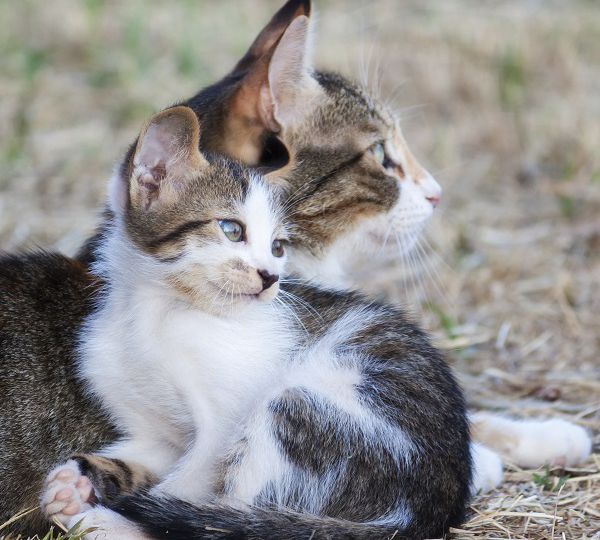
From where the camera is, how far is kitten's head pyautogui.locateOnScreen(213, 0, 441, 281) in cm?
371

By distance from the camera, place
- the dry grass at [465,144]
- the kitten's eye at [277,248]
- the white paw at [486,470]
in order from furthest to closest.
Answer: the dry grass at [465,144]
the white paw at [486,470]
the kitten's eye at [277,248]

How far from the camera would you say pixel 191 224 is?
3.14 m

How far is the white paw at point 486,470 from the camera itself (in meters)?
3.53

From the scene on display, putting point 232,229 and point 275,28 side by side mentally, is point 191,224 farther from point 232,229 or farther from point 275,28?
point 275,28

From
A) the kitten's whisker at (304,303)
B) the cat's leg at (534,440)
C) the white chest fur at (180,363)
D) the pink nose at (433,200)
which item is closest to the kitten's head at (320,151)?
the pink nose at (433,200)

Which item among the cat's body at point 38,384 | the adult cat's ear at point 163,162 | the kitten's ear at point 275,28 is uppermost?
the kitten's ear at point 275,28

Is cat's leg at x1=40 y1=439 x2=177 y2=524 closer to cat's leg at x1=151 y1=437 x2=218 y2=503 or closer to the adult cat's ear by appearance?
cat's leg at x1=151 y1=437 x2=218 y2=503

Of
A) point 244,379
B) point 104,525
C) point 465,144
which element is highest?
point 465,144

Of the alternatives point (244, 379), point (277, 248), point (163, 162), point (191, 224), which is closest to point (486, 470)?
point (244, 379)

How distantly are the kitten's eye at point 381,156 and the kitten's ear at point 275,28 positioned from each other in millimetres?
610

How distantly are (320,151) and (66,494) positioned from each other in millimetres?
1711

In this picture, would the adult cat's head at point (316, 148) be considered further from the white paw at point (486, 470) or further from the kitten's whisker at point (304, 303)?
the white paw at point (486, 470)

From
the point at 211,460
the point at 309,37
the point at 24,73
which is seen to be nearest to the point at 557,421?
the point at 211,460

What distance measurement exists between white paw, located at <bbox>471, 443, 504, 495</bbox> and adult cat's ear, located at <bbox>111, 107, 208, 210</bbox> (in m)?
1.43
